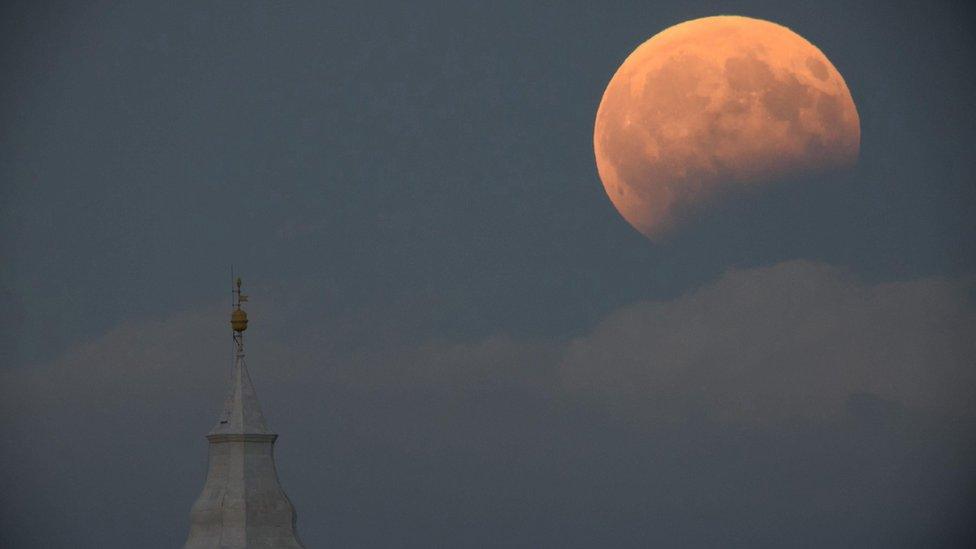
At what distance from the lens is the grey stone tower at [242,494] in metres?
130

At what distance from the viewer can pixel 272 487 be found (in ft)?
433

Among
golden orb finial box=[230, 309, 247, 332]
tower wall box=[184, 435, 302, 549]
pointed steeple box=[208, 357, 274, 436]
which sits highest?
golden orb finial box=[230, 309, 247, 332]

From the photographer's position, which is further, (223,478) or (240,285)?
(240,285)

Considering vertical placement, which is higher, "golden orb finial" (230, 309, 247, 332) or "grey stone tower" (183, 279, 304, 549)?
"golden orb finial" (230, 309, 247, 332)

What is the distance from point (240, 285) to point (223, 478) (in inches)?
536

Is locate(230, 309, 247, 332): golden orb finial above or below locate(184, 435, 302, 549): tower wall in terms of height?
above

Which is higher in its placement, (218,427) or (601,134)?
(601,134)

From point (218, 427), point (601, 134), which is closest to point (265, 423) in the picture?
point (218, 427)

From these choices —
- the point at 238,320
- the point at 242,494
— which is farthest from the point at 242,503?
the point at 238,320

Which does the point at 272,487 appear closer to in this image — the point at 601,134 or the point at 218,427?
the point at 218,427

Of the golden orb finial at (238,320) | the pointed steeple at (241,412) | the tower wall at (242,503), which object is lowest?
the tower wall at (242,503)

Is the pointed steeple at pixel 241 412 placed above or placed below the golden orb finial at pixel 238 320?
below

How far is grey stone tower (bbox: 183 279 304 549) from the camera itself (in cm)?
13012

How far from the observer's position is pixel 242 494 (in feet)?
429
